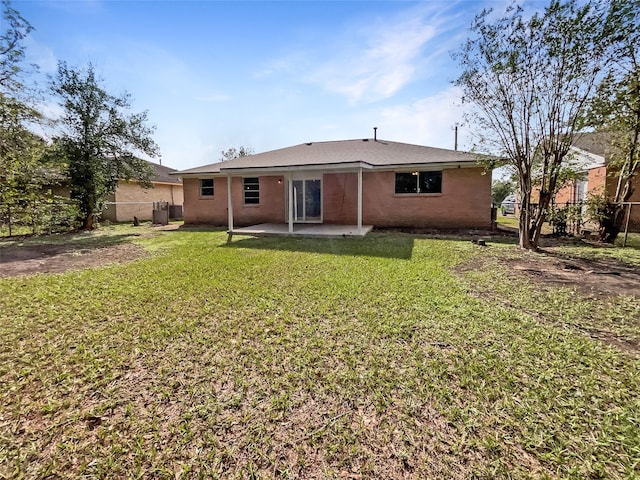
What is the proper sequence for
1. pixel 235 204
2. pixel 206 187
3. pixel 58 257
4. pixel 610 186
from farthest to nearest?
pixel 206 187, pixel 235 204, pixel 610 186, pixel 58 257

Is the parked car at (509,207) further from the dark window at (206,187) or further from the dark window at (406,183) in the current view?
the dark window at (206,187)

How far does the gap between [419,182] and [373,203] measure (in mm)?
2076

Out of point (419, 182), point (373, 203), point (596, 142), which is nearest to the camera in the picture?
point (596, 142)

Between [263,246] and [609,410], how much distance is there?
8260 millimetres

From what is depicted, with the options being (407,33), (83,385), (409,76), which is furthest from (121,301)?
(409,76)

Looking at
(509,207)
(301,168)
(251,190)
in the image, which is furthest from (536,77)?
(509,207)

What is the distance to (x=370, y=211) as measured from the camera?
1352 cm

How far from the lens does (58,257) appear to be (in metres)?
8.25

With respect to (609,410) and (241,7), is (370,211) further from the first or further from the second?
(609,410)

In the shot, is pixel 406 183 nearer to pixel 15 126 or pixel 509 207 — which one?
pixel 15 126

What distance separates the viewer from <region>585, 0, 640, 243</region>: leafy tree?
7.09 metres

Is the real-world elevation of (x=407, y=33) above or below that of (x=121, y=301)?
above

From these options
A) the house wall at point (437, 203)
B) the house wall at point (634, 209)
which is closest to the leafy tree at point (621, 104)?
the house wall at point (634, 209)

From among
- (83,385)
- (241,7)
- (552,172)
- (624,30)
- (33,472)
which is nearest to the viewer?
(33,472)
